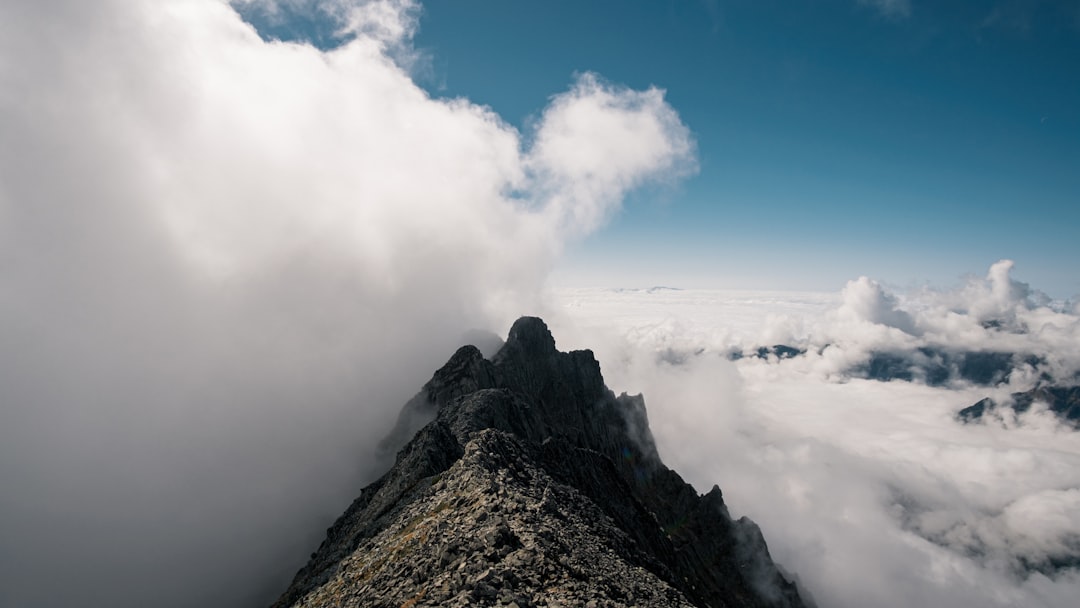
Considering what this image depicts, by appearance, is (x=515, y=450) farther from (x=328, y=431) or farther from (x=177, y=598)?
(x=328, y=431)

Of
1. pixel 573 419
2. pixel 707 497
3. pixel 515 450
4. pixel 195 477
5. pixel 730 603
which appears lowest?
pixel 730 603

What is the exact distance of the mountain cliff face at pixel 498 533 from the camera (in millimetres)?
34844

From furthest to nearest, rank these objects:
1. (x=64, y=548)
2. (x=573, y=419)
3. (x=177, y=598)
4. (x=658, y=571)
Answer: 1. (x=573, y=419)
2. (x=64, y=548)
3. (x=177, y=598)
4. (x=658, y=571)

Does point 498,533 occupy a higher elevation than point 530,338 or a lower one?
lower

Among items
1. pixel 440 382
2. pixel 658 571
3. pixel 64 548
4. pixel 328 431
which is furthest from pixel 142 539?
pixel 658 571

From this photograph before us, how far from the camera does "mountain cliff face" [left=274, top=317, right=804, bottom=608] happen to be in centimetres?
3484

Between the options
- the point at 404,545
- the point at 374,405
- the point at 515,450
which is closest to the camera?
the point at 404,545

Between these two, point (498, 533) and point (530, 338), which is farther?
point (530, 338)

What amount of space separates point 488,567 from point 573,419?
14001cm

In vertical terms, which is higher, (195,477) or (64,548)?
(195,477)

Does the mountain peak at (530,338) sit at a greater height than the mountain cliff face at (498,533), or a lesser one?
greater

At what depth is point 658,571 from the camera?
61062 millimetres

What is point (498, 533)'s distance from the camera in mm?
37188

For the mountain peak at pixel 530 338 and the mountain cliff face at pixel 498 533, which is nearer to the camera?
the mountain cliff face at pixel 498 533
